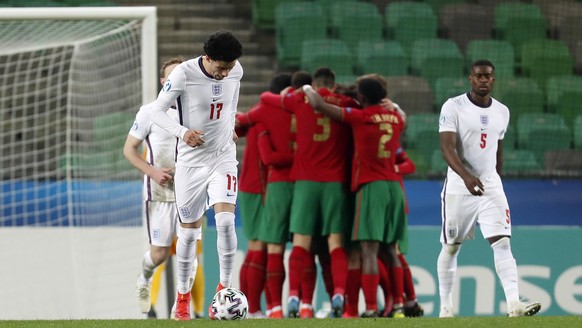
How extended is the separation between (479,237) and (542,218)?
66 centimetres

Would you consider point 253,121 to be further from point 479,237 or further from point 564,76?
point 564,76

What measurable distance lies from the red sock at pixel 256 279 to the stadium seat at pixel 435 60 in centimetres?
503

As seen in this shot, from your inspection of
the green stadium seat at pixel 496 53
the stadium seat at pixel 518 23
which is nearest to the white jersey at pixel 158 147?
the green stadium seat at pixel 496 53

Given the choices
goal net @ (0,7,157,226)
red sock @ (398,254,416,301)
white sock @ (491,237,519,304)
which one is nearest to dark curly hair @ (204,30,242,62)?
white sock @ (491,237,519,304)

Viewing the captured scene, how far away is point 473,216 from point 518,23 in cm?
770

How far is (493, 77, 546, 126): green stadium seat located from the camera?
14633 mm

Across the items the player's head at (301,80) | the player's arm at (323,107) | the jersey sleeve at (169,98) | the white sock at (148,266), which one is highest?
the jersey sleeve at (169,98)

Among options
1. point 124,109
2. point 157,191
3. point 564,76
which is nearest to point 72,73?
point 124,109

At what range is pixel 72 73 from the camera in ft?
40.9

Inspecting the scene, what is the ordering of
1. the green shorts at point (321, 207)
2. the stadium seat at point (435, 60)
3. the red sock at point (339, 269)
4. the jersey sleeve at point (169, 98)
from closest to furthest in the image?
the jersey sleeve at point (169, 98)
the red sock at point (339, 269)
the green shorts at point (321, 207)
the stadium seat at point (435, 60)

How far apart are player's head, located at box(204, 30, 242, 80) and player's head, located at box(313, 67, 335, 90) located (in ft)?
8.20

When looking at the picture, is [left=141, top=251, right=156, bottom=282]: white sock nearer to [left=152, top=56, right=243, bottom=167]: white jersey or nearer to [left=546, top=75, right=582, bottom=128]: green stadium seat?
[left=152, top=56, right=243, bottom=167]: white jersey

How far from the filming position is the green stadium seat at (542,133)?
13977 millimetres

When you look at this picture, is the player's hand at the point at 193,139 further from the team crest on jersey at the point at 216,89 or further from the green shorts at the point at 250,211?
the green shorts at the point at 250,211
